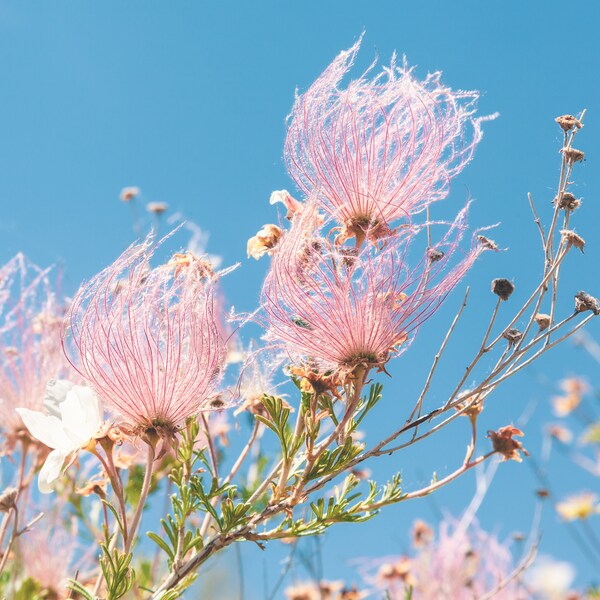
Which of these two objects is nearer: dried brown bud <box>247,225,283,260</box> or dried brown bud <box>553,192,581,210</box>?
dried brown bud <box>247,225,283,260</box>

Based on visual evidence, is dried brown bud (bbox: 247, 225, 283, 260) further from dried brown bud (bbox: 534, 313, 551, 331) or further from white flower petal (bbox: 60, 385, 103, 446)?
dried brown bud (bbox: 534, 313, 551, 331)

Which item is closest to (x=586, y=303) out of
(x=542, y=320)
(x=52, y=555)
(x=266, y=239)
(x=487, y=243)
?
(x=542, y=320)

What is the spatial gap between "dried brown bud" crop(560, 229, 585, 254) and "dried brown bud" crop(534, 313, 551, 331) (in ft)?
0.61

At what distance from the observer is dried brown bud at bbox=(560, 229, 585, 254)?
2080 mm

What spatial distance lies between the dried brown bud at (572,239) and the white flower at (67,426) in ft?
3.88

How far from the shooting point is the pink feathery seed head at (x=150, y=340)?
1847 mm

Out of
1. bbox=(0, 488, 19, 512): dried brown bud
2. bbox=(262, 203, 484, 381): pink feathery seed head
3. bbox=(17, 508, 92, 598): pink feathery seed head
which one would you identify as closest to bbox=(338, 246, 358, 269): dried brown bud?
bbox=(262, 203, 484, 381): pink feathery seed head

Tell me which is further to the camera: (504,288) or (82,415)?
(504,288)

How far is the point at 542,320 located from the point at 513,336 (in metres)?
0.15

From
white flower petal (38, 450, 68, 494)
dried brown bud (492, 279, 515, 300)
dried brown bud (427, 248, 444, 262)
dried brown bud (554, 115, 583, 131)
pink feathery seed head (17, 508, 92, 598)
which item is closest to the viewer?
white flower petal (38, 450, 68, 494)

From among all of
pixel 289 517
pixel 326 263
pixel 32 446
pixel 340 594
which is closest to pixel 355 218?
pixel 326 263

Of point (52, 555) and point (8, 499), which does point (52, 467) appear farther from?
point (52, 555)

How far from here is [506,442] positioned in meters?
2.19

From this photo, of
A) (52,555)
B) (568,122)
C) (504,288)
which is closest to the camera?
(504,288)
